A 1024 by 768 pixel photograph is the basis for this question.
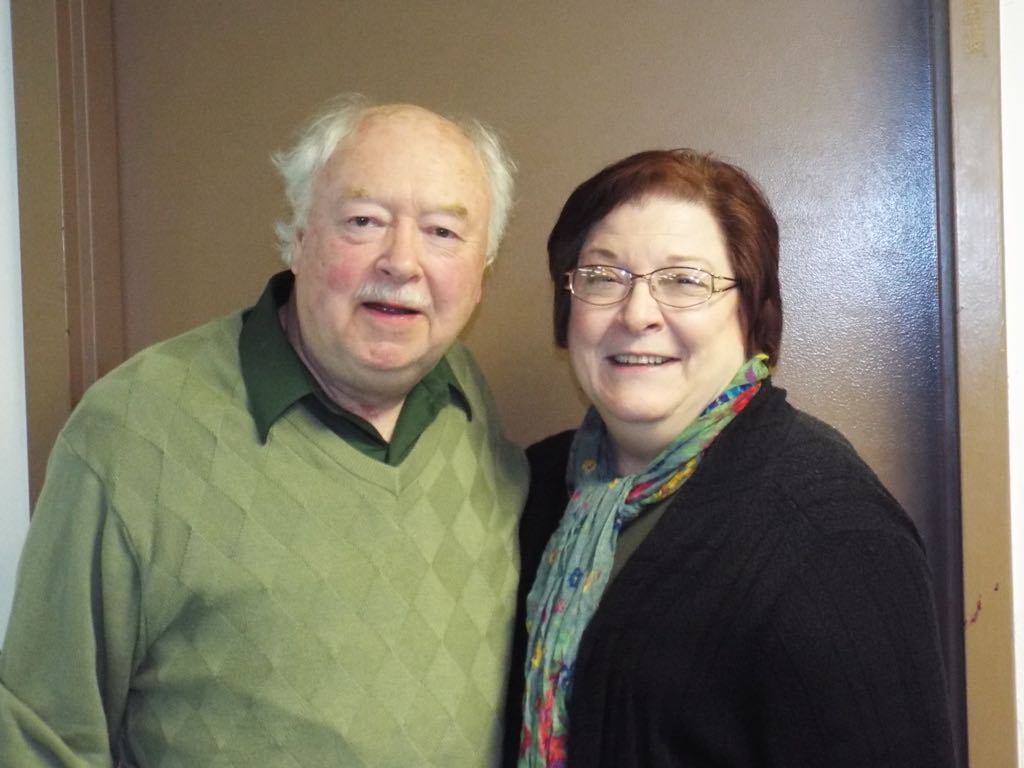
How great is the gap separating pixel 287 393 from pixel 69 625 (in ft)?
1.22

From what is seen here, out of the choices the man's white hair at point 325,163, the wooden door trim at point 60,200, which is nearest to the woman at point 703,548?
the man's white hair at point 325,163

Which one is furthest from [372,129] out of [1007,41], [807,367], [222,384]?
[1007,41]

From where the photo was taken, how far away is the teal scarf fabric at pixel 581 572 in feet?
3.74

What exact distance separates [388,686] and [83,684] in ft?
1.17

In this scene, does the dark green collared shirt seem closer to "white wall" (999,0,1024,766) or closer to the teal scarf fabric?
the teal scarf fabric

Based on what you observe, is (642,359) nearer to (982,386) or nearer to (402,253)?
(402,253)

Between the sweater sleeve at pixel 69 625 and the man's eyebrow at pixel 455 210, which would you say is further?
the man's eyebrow at pixel 455 210

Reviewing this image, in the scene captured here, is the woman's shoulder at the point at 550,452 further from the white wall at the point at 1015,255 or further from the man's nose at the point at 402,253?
the white wall at the point at 1015,255

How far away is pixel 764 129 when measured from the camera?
1.56m

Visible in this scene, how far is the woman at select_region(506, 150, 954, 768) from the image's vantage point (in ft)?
3.24

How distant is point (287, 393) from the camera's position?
1170mm

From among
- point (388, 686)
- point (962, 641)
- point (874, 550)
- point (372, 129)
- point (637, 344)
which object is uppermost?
point (372, 129)

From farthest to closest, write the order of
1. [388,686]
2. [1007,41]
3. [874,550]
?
1. [1007,41]
2. [388,686]
3. [874,550]

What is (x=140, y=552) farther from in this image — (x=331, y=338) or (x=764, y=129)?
(x=764, y=129)
